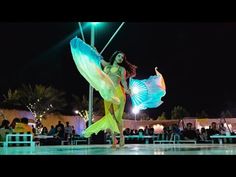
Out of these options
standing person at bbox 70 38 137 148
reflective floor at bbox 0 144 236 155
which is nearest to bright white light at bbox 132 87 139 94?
standing person at bbox 70 38 137 148

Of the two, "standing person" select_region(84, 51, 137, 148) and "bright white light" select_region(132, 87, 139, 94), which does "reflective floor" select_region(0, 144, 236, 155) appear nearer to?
"standing person" select_region(84, 51, 137, 148)

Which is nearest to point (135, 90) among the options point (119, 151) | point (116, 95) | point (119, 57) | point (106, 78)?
point (116, 95)

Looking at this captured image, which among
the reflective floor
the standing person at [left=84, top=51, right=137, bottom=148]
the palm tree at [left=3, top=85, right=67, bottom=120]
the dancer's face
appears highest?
the palm tree at [left=3, top=85, right=67, bottom=120]

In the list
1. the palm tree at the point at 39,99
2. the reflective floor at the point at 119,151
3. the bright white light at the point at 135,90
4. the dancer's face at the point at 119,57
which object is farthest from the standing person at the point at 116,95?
the palm tree at the point at 39,99

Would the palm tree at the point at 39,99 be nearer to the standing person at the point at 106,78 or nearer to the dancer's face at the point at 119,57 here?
the standing person at the point at 106,78

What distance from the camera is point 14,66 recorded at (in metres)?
26.6

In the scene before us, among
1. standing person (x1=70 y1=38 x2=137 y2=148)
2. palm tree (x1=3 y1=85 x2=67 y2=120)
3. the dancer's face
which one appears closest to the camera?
standing person (x1=70 y1=38 x2=137 y2=148)

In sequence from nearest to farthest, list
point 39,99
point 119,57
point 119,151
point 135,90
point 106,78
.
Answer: point 119,151, point 106,78, point 119,57, point 135,90, point 39,99

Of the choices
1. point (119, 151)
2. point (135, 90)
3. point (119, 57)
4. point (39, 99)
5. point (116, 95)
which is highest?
point (39, 99)

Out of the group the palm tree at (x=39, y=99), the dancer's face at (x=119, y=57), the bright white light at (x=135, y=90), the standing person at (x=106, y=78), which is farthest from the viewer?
the palm tree at (x=39, y=99)

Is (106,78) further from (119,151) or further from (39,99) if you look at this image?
(39,99)
